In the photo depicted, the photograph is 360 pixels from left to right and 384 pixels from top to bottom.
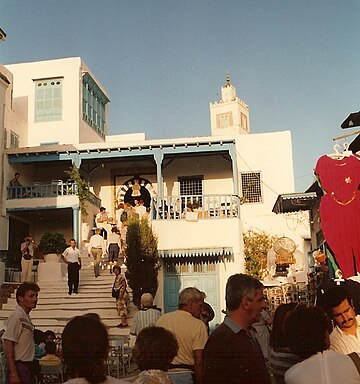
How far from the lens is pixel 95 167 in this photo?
2269 cm

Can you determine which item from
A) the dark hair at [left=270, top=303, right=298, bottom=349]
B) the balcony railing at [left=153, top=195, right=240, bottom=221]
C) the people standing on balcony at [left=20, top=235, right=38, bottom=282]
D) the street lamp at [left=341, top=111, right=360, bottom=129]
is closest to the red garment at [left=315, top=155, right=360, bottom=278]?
the street lamp at [left=341, top=111, right=360, bottom=129]

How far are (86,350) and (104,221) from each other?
18.8 metres

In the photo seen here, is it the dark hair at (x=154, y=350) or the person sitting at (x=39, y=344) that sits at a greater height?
the dark hair at (x=154, y=350)

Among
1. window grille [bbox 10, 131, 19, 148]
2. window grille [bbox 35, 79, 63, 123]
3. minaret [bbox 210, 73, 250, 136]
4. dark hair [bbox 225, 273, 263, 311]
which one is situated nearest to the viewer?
dark hair [bbox 225, 273, 263, 311]

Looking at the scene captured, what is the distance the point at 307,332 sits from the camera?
3.06 m

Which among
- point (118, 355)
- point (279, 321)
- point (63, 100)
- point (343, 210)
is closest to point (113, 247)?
point (118, 355)

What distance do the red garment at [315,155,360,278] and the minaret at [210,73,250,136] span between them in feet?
139

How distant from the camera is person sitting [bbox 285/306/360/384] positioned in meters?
2.88

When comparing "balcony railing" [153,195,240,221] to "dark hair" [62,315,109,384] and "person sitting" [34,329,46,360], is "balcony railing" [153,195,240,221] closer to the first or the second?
"person sitting" [34,329,46,360]

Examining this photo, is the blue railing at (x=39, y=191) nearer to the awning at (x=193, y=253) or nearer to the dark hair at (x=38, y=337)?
the awning at (x=193, y=253)

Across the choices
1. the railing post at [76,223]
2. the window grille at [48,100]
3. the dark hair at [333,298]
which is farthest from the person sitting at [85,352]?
the window grille at [48,100]

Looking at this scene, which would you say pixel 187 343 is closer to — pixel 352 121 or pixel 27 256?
pixel 352 121

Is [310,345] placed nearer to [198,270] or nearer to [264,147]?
[198,270]

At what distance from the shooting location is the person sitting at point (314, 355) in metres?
2.88
